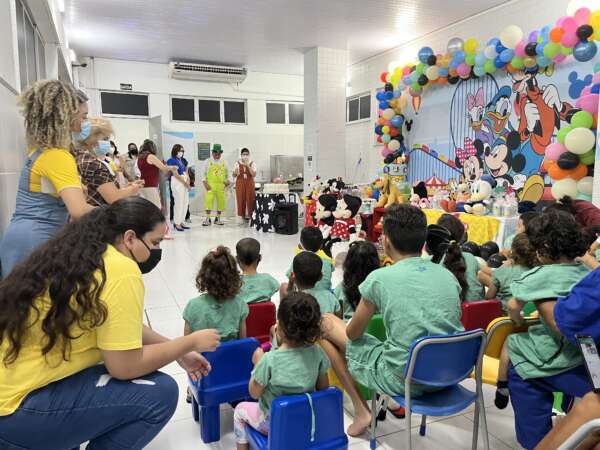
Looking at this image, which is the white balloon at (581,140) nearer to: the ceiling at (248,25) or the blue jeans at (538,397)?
the ceiling at (248,25)

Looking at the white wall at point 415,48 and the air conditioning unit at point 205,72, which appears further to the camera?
the air conditioning unit at point 205,72

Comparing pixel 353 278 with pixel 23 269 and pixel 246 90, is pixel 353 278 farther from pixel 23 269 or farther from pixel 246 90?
pixel 246 90

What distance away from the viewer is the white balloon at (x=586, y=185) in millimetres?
4594

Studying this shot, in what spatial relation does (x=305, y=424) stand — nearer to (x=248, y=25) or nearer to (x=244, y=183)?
(x=248, y=25)

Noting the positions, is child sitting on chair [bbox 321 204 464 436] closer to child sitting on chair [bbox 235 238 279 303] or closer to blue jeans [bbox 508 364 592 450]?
blue jeans [bbox 508 364 592 450]

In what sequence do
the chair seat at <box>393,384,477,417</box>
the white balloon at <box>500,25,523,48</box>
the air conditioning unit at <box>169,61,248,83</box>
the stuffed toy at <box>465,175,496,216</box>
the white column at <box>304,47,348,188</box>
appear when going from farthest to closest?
1. the air conditioning unit at <box>169,61,248,83</box>
2. the white column at <box>304,47,348,188</box>
3. the white balloon at <box>500,25,523,48</box>
4. the stuffed toy at <box>465,175,496,216</box>
5. the chair seat at <box>393,384,477,417</box>

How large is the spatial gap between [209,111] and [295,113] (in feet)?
7.61

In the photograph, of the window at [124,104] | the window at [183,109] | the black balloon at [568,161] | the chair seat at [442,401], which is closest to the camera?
the chair seat at [442,401]

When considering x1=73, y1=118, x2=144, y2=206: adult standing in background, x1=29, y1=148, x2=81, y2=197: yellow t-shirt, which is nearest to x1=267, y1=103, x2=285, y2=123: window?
x1=73, y1=118, x2=144, y2=206: adult standing in background

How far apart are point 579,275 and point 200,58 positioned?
9.84 meters

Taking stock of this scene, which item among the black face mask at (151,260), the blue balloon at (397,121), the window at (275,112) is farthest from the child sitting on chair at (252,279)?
the window at (275,112)

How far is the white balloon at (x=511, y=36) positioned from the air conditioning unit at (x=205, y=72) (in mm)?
6469

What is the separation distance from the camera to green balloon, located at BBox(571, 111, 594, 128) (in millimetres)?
4605

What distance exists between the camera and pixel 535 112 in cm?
584
